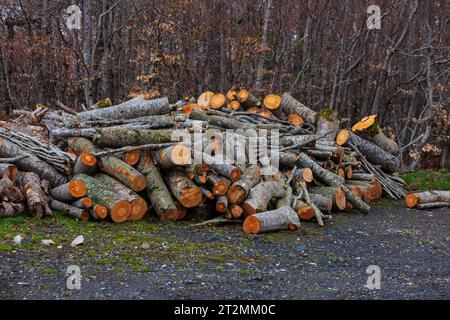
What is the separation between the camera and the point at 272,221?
798 cm

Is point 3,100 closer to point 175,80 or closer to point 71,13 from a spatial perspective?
point 71,13

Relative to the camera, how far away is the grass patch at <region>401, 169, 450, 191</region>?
13.2 meters

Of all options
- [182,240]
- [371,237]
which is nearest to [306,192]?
[371,237]

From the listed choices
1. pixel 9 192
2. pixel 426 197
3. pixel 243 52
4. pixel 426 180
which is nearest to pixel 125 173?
pixel 9 192

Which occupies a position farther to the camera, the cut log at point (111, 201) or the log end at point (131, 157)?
the log end at point (131, 157)

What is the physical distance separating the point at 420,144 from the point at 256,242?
11.0m

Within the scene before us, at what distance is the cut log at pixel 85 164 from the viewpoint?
8.71 m

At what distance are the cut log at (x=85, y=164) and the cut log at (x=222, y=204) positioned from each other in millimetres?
2413

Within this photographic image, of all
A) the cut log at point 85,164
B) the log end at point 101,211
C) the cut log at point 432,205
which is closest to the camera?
the log end at point 101,211

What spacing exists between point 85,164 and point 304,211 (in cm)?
414

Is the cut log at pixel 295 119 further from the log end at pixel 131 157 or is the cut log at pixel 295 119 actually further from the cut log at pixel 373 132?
the log end at pixel 131 157

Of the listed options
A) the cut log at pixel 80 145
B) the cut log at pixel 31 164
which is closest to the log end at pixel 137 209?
the cut log at pixel 80 145

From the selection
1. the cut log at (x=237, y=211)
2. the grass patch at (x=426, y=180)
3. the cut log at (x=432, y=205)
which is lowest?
the cut log at (x=432, y=205)

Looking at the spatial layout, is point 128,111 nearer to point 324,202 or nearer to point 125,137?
point 125,137
